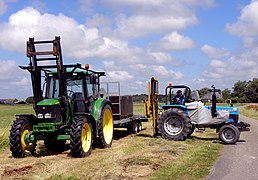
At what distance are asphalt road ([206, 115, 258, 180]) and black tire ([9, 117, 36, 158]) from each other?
203 inches

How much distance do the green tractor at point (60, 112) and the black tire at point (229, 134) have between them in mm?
4145

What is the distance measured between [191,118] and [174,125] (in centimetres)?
70

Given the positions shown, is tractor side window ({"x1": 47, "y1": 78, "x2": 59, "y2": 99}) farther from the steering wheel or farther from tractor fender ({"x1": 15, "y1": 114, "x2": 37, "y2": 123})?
tractor fender ({"x1": 15, "y1": 114, "x2": 37, "y2": 123})

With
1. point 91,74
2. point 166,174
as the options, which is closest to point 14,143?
point 91,74

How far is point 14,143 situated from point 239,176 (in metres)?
5.88

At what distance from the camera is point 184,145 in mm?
12695

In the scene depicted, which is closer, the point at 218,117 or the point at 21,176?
the point at 21,176

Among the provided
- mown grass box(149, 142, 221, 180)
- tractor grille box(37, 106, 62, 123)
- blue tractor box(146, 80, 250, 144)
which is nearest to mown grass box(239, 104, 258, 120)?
blue tractor box(146, 80, 250, 144)

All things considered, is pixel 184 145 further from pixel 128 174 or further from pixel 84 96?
pixel 128 174

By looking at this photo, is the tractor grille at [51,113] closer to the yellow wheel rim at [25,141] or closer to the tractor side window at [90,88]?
the yellow wheel rim at [25,141]

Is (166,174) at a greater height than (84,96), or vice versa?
(84,96)

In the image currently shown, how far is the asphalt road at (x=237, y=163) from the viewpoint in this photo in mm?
8109

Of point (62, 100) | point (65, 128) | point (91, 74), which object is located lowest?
point (65, 128)

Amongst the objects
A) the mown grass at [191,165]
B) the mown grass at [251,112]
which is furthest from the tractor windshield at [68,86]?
the mown grass at [251,112]
